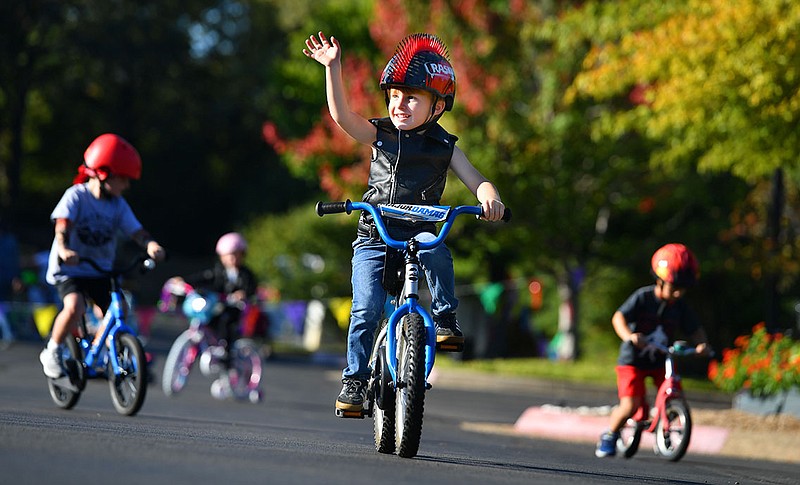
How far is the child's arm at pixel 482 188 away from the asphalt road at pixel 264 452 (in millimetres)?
1234

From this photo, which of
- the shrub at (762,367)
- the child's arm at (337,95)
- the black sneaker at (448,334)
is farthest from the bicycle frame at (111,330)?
the shrub at (762,367)

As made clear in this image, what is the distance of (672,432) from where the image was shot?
997 centimetres

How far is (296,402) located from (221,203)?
1604 inches

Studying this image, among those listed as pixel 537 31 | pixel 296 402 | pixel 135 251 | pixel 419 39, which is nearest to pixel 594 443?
pixel 296 402

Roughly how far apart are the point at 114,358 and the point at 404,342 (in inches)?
129

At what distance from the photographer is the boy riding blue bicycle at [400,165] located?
7.06 metres

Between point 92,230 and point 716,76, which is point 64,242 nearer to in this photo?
point 92,230

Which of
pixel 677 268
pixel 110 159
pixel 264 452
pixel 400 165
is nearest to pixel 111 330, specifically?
pixel 110 159

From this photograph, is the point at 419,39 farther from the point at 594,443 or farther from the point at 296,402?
the point at 296,402

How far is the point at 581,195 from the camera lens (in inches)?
934

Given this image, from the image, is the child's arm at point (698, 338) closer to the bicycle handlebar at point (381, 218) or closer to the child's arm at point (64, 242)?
the bicycle handlebar at point (381, 218)

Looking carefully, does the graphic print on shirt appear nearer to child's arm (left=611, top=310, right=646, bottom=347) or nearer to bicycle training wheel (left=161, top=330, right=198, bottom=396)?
child's arm (left=611, top=310, right=646, bottom=347)

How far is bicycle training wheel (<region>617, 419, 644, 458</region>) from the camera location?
9.94 metres

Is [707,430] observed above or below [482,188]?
below
